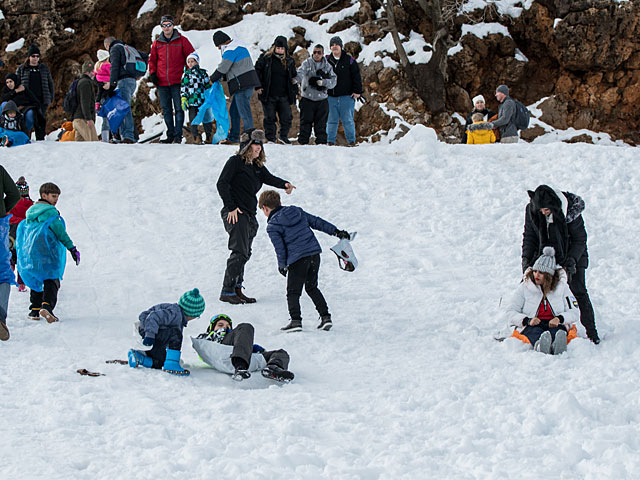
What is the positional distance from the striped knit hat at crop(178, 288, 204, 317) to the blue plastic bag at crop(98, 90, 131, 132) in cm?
837

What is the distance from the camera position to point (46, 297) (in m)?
7.10

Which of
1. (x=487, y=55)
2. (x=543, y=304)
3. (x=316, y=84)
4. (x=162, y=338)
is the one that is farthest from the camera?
(x=487, y=55)

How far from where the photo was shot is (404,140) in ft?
41.5

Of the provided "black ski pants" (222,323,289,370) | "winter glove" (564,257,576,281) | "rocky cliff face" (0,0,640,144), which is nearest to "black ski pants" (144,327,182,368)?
"black ski pants" (222,323,289,370)

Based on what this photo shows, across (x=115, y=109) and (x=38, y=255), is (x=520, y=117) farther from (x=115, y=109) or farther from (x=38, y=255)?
(x=38, y=255)

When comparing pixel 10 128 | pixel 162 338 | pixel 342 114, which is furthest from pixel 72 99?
pixel 162 338

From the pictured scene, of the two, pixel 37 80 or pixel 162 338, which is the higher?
pixel 37 80

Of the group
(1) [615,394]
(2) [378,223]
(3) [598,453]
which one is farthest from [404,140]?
(3) [598,453]

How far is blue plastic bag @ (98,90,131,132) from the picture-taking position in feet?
43.0

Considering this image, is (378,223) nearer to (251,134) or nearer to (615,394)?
(251,134)

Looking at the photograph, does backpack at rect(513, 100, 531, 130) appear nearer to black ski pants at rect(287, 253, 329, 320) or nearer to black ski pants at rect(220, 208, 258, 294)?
black ski pants at rect(220, 208, 258, 294)

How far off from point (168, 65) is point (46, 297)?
22.0 feet

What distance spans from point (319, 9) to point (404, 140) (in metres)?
10.2

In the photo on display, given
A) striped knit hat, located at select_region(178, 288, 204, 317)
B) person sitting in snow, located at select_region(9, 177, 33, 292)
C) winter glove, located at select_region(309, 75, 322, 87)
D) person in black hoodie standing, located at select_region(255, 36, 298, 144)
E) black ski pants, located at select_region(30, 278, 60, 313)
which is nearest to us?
striped knit hat, located at select_region(178, 288, 204, 317)
